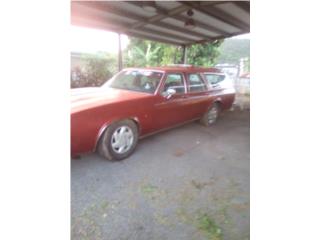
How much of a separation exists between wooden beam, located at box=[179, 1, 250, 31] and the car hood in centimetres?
248

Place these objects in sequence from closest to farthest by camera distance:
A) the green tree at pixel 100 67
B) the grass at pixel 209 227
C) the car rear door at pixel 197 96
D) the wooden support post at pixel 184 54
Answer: the grass at pixel 209 227 < the car rear door at pixel 197 96 < the green tree at pixel 100 67 < the wooden support post at pixel 184 54

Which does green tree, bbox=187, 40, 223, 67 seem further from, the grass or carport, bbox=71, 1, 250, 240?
the grass

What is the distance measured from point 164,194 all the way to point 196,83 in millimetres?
2748

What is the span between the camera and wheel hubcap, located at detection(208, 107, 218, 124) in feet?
18.3

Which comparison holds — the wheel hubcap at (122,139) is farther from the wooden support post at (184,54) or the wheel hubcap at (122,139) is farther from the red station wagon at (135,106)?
the wooden support post at (184,54)

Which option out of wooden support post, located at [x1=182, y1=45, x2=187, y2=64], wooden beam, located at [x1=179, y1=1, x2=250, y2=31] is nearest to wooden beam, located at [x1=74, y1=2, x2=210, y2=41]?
wooden support post, located at [x1=182, y1=45, x2=187, y2=64]

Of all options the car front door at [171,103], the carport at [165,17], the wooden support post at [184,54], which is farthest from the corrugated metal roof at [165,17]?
the car front door at [171,103]

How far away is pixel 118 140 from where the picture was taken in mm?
3381

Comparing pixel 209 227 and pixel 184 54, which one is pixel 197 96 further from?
pixel 184 54

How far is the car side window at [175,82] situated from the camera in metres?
4.18

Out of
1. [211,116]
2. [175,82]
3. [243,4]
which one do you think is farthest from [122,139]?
[243,4]
